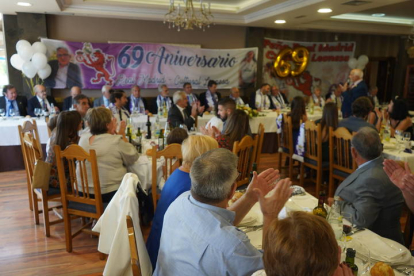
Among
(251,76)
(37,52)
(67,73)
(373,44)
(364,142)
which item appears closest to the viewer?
(364,142)

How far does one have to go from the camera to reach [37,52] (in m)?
5.81

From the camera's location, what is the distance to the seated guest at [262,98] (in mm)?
7131

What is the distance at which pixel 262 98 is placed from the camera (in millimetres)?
7211

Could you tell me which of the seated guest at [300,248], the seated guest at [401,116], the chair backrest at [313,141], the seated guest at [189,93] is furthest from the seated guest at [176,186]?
the seated guest at [189,93]

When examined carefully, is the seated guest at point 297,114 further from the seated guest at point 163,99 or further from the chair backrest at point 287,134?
the seated guest at point 163,99

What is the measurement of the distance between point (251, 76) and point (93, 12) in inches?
148

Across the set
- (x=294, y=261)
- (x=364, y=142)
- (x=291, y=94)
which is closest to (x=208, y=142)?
(x=364, y=142)

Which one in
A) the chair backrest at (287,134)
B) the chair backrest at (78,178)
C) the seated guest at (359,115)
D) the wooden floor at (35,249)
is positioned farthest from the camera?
the chair backrest at (287,134)

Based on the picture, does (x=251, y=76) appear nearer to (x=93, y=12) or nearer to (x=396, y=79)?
(x=93, y=12)

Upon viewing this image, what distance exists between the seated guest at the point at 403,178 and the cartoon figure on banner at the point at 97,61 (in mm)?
5979

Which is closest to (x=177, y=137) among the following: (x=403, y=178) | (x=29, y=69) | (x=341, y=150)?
(x=403, y=178)

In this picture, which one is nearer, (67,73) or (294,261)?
(294,261)

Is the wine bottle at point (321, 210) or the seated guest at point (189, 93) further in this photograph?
the seated guest at point (189, 93)

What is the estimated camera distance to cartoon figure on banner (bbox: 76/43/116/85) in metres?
6.46
